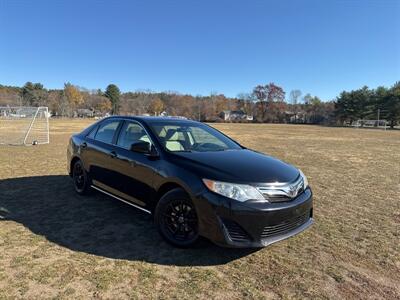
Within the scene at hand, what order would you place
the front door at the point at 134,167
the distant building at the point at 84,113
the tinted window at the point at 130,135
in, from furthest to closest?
the distant building at the point at 84,113, the tinted window at the point at 130,135, the front door at the point at 134,167

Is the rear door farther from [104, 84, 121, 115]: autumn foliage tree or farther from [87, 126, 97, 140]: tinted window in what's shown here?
[104, 84, 121, 115]: autumn foliage tree

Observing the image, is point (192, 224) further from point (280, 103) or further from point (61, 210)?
point (280, 103)

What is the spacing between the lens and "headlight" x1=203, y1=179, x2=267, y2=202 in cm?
330

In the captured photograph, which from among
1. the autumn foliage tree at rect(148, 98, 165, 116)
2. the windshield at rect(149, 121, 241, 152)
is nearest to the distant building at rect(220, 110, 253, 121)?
the autumn foliage tree at rect(148, 98, 165, 116)

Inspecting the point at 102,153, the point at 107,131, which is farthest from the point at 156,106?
the point at 102,153

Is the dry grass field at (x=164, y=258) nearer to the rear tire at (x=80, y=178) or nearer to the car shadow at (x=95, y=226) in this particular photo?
the car shadow at (x=95, y=226)

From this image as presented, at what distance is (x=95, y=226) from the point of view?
4.46 metres

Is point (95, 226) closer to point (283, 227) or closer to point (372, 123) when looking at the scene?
point (283, 227)

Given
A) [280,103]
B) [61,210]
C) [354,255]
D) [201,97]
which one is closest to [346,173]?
[354,255]

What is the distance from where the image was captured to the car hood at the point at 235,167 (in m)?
3.46

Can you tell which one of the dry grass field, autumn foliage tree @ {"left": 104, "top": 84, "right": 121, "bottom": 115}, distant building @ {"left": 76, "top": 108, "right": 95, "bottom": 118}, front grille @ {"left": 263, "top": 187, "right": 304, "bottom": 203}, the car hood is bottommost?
the dry grass field

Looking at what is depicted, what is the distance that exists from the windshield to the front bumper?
1.16 meters

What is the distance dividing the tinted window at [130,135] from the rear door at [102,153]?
17 cm

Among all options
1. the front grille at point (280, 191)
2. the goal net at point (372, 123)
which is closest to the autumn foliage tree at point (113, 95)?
the goal net at point (372, 123)
